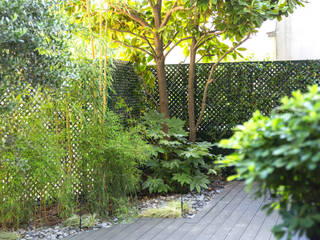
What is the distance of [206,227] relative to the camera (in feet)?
13.0

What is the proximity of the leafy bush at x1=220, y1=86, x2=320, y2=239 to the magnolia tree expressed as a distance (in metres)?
3.65

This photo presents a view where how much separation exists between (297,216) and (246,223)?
8.41 ft

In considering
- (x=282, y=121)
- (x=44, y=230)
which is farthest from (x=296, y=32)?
(x=282, y=121)

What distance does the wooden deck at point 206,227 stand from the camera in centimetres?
369

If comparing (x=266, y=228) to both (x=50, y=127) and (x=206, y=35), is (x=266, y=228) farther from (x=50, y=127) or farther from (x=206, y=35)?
(x=206, y=35)

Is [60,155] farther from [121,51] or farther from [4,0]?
[121,51]

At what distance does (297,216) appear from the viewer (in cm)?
160

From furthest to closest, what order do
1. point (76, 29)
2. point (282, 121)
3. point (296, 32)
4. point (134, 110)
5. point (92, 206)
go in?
point (296, 32) < point (134, 110) < point (92, 206) < point (76, 29) < point (282, 121)

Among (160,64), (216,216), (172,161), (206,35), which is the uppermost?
(206,35)

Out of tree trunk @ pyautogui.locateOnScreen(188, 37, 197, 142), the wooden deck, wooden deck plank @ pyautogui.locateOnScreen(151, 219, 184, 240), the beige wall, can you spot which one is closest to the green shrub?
the wooden deck

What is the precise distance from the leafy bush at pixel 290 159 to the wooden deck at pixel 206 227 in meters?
1.97

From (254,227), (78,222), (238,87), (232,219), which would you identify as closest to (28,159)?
(78,222)

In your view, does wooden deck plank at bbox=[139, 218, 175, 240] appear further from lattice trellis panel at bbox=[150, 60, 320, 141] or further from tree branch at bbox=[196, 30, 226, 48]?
tree branch at bbox=[196, 30, 226, 48]

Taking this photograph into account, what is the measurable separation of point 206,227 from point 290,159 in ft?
8.51
